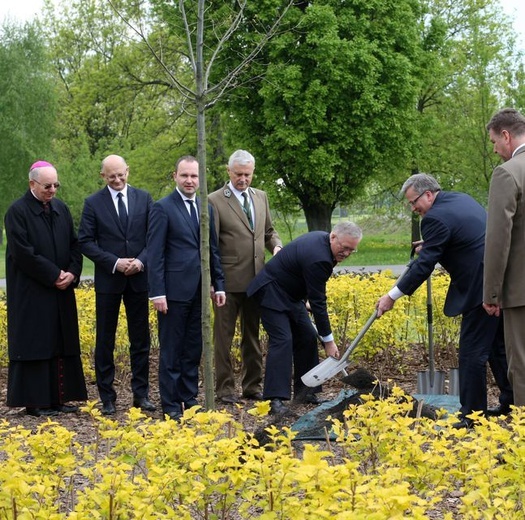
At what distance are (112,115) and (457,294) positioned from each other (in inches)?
1432

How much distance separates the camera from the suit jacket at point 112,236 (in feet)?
23.6

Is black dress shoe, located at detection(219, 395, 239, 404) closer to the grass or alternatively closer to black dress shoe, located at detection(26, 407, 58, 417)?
black dress shoe, located at detection(26, 407, 58, 417)

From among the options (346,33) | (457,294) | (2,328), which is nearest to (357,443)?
(457,294)

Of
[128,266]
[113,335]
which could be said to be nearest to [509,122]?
[128,266]

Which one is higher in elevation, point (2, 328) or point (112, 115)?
point (112, 115)

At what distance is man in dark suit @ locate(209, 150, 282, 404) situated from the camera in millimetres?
7613

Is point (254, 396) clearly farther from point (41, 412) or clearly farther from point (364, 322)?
point (41, 412)

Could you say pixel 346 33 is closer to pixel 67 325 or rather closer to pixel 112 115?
pixel 112 115

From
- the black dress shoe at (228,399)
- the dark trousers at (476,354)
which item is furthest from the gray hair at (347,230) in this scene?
the black dress shoe at (228,399)

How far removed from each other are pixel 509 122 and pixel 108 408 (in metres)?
3.75

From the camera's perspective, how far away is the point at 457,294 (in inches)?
252

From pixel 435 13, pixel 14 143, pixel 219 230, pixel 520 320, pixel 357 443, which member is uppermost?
pixel 435 13

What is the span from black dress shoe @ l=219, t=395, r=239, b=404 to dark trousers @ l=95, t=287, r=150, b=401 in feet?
2.28

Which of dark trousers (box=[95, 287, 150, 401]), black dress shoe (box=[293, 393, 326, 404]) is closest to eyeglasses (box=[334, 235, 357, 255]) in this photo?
black dress shoe (box=[293, 393, 326, 404])
